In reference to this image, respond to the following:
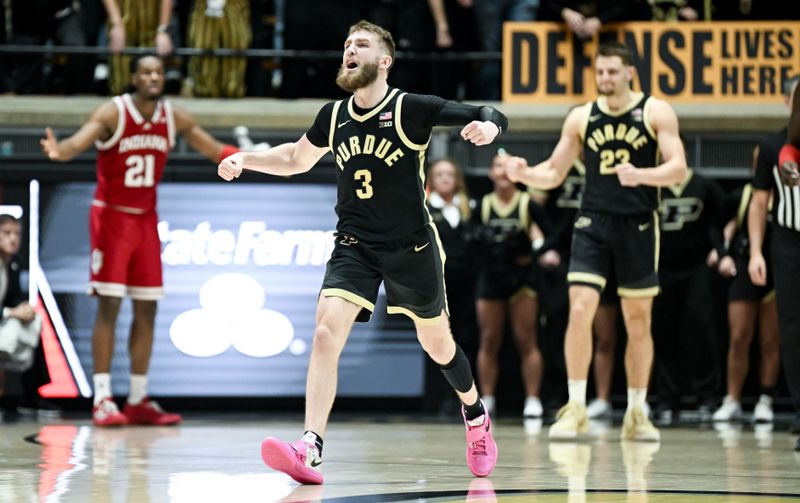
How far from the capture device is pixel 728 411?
9562 millimetres

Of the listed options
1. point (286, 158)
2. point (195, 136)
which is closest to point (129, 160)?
point (195, 136)

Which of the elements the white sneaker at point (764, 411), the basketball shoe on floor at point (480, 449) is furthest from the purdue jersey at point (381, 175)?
the white sneaker at point (764, 411)

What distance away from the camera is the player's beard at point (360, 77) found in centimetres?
552

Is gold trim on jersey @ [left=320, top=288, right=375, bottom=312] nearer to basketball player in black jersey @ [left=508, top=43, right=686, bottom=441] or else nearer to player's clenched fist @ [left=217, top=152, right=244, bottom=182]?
player's clenched fist @ [left=217, top=152, right=244, bottom=182]

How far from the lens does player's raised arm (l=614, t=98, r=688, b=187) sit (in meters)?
7.27

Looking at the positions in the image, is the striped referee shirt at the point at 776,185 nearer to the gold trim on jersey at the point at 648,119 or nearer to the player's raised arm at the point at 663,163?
the player's raised arm at the point at 663,163

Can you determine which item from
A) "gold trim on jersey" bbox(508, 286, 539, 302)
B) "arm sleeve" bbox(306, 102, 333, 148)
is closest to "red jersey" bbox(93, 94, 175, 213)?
"gold trim on jersey" bbox(508, 286, 539, 302)

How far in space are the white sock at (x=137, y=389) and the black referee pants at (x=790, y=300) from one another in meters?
4.15

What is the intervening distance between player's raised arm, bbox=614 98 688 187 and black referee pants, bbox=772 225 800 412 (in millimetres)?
688

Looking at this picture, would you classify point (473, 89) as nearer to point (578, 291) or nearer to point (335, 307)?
point (578, 291)

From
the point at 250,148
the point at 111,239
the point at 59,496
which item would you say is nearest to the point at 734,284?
the point at 250,148

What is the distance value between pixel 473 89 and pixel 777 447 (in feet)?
17.3

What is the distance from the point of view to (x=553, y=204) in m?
10.6

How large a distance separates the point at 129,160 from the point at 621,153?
129 inches
